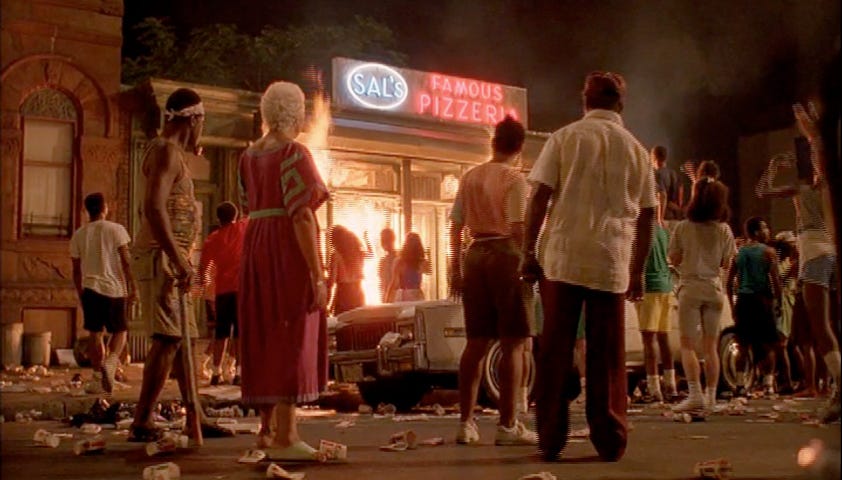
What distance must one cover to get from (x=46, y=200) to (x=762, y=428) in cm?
1428

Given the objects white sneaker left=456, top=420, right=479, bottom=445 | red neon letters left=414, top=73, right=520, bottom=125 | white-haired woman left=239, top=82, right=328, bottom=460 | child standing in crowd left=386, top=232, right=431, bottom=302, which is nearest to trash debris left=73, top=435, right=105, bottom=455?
white-haired woman left=239, top=82, right=328, bottom=460

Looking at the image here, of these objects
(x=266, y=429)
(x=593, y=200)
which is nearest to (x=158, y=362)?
(x=266, y=429)

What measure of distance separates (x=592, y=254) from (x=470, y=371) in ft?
4.80

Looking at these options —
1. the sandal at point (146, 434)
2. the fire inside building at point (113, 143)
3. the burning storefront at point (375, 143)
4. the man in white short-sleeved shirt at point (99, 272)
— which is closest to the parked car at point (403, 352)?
the man in white short-sleeved shirt at point (99, 272)

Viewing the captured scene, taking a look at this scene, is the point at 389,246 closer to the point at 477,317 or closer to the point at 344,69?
the point at 344,69

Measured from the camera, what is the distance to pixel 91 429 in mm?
8133

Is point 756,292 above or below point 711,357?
above

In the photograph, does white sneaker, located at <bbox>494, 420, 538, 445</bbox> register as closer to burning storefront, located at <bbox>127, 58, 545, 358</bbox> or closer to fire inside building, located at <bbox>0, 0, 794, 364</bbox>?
fire inside building, located at <bbox>0, 0, 794, 364</bbox>

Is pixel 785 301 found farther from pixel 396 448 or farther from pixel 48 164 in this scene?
pixel 48 164

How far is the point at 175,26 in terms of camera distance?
32781 mm

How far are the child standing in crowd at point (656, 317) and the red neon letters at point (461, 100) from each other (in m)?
10.9

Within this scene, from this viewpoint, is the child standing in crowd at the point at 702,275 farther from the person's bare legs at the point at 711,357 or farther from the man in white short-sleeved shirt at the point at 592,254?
the man in white short-sleeved shirt at the point at 592,254

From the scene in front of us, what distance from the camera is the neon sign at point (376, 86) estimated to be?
2003 cm

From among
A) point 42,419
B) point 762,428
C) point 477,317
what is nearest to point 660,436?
point 762,428
